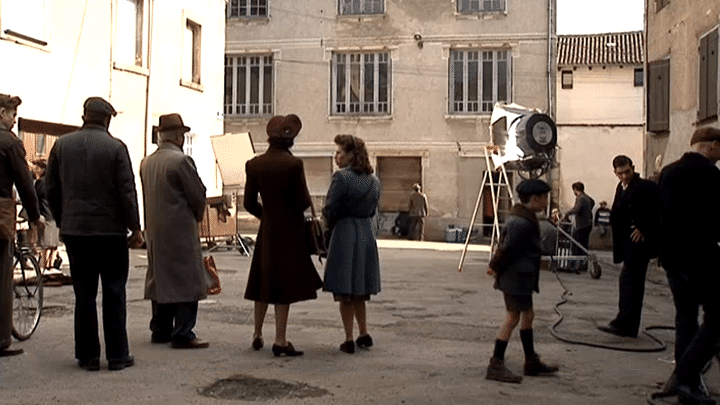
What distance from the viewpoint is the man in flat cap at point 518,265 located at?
20.8 ft

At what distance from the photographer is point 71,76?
18406 millimetres

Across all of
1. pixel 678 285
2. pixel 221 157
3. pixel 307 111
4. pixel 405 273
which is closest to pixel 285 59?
pixel 307 111

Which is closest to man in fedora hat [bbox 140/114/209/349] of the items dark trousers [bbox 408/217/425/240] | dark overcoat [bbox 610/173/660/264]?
dark overcoat [bbox 610/173/660/264]

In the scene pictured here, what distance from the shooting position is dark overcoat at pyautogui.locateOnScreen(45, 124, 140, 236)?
6.41 m

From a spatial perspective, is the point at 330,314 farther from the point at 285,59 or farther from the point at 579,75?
the point at 579,75

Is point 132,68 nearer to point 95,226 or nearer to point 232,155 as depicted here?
point 232,155

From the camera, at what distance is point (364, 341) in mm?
7504

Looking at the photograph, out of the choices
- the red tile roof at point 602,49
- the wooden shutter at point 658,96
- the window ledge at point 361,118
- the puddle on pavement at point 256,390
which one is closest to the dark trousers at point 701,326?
the puddle on pavement at point 256,390

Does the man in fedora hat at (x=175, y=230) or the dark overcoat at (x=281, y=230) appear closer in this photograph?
the dark overcoat at (x=281, y=230)

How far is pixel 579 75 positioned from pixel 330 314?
3773cm

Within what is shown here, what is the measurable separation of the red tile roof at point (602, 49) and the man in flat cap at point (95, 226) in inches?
1588

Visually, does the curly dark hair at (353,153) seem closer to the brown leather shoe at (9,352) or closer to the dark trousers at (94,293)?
the dark trousers at (94,293)

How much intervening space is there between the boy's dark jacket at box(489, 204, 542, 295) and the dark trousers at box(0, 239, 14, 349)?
11.8 feet

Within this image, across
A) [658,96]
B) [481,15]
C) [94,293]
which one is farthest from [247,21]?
[94,293]
